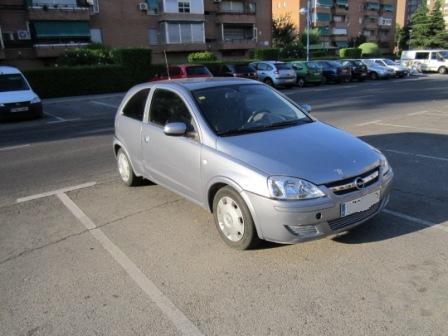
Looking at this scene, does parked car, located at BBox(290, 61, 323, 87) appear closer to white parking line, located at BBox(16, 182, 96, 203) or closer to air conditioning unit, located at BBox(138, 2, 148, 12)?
air conditioning unit, located at BBox(138, 2, 148, 12)

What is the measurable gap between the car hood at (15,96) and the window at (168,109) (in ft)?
35.8

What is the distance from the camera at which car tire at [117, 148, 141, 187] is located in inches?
230

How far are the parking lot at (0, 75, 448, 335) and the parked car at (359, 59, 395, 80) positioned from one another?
26605mm

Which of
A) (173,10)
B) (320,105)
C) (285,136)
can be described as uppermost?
(173,10)

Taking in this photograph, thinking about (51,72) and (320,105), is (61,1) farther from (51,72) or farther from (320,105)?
(320,105)

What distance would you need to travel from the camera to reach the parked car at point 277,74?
2372cm

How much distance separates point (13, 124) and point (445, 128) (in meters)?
13.2

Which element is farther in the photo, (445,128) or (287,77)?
(287,77)

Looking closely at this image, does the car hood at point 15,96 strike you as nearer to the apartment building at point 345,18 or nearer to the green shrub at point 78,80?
the green shrub at point 78,80

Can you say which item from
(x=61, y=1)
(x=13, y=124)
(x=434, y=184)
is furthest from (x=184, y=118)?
(x=61, y=1)

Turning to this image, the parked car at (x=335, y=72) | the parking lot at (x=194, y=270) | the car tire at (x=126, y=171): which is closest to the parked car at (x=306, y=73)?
the parked car at (x=335, y=72)

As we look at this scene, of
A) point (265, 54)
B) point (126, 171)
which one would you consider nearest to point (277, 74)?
point (265, 54)

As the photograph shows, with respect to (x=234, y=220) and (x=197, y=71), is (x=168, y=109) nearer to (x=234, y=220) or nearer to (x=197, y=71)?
(x=234, y=220)

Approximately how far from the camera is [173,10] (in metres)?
41.3
